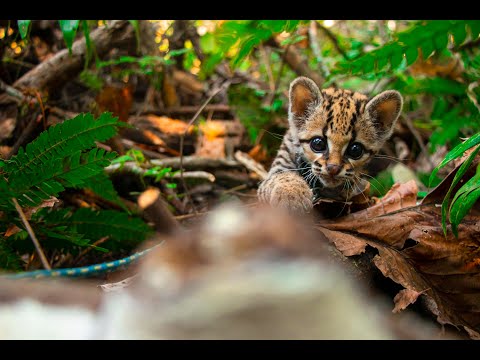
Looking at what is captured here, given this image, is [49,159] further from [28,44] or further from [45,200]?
[28,44]

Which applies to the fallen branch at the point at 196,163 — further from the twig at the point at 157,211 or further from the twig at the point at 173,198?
the twig at the point at 157,211

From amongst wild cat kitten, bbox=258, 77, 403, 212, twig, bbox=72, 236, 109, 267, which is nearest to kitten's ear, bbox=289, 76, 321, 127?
wild cat kitten, bbox=258, 77, 403, 212

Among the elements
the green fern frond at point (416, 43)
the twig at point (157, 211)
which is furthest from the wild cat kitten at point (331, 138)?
the twig at point (157, 211)

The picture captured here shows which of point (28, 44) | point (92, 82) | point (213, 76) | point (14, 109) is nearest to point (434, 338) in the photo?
point (14, 109)

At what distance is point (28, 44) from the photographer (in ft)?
18.3

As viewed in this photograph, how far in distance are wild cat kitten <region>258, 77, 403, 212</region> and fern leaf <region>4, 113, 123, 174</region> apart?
128 cm

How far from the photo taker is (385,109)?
397cm

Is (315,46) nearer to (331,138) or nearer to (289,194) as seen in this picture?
(331,138)

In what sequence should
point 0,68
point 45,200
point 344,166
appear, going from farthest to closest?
point 0,68 < point 344,166 < point 45,200

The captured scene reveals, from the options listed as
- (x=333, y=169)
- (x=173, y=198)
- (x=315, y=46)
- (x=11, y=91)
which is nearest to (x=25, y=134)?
(x=11, y=91)

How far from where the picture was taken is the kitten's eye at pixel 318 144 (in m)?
3.78

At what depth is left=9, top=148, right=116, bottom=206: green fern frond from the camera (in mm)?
2639

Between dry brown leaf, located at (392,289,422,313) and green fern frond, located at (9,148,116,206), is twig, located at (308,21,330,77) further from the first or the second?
dry brown leaf, located at (392,289,422,313)

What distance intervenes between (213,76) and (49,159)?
192 inches
